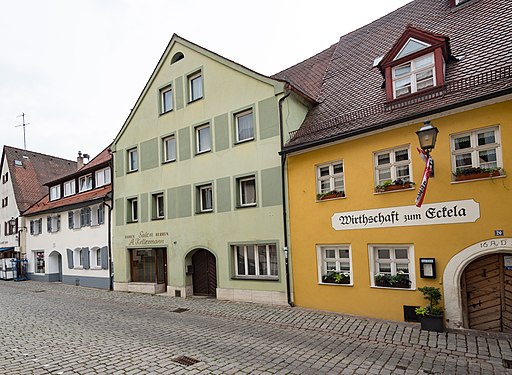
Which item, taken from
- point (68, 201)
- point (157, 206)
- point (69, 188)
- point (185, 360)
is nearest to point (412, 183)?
point (185, 360)

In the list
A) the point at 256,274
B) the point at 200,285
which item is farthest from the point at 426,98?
the point at 200,285

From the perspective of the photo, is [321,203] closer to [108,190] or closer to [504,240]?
[504,240]

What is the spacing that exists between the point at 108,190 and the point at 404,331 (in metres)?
17.8

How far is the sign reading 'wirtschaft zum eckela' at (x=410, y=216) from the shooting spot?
9609mm

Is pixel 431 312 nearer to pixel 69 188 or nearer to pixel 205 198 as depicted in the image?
pixel 205 198

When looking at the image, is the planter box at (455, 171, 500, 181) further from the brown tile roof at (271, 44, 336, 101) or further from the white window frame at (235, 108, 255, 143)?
the white window frame at (235, 108, 255, 143)

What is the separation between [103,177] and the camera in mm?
23484

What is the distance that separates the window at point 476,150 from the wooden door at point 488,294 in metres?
2.32

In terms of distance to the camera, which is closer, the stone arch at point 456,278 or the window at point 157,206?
the stone arch at point 456,278

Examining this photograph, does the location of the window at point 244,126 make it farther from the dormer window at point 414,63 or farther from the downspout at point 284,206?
the dormer window at point 414,63

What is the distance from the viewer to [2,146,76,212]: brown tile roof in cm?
3375

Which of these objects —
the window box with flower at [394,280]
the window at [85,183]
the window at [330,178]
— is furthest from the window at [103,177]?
the window box with flower at [394,280]

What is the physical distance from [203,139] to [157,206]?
179 inches

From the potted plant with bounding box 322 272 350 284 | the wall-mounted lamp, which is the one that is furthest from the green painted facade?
the wall-mounted lamp
